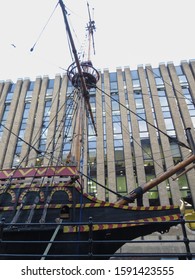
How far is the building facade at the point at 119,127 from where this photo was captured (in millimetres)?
22172

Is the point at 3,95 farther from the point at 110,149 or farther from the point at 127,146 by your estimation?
the point at 127,146

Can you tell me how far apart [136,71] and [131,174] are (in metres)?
17.1

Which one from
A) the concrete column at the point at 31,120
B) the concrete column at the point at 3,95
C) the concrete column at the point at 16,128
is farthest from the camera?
the concrete column at the point at 3,95

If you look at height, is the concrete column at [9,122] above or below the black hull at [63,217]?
above

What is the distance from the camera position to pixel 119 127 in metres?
26.3

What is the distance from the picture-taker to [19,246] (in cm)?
730

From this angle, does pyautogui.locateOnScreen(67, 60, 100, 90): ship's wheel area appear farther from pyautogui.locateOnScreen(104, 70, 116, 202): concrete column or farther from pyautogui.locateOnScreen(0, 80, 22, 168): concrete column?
pyautogui.locateOnScreen(0, 80, 22, 168): concrete column

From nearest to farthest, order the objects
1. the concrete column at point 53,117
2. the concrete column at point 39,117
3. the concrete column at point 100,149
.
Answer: the concrete column at point 100,149
the concrete column at point 53,117
the concrete column at point 39,117

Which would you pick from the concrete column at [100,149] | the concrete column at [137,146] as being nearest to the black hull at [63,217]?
the concrete column at [100,149]

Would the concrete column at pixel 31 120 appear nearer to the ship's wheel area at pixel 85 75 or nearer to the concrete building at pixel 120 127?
the concrete building at pixel 120 127

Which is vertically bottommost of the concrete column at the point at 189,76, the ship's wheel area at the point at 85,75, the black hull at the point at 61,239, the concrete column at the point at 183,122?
the black hull at the point at 61,239

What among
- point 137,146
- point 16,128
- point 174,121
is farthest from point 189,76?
point 16,128
